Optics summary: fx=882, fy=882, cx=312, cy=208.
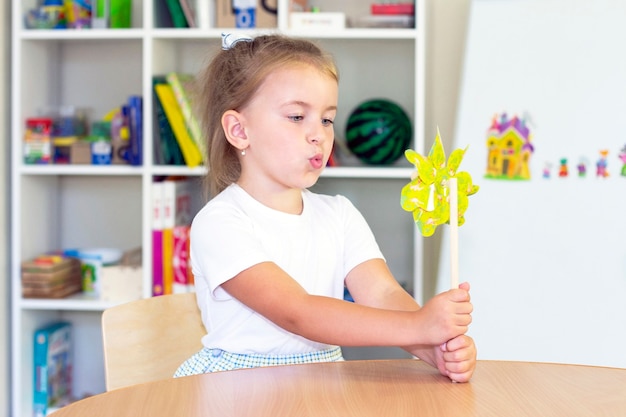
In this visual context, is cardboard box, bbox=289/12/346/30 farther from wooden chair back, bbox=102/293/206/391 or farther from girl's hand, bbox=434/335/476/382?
girl's hand, bbox=434/335/476/382

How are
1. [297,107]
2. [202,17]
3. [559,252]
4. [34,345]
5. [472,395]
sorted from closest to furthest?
[472,395]
[297,107]
[559,252]
[202,17]
[34,345]

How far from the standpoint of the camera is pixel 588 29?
2359mm

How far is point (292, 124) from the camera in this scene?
144 cm

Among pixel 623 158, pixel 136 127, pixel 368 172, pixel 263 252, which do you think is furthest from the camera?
pixel 136 127

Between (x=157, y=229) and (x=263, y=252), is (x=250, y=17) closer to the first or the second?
(x=157, y=229)

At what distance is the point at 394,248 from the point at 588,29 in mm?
962

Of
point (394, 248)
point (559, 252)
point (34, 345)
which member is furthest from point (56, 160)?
point (559, 252)

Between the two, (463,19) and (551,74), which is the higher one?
(463,19)

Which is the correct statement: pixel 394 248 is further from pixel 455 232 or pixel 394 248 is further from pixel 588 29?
pixel 455 232

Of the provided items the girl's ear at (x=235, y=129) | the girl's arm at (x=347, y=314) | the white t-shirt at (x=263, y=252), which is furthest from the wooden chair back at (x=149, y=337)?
the girl's ear at (x=235, y=129)

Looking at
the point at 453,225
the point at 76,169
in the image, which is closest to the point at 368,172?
the point at 76,169

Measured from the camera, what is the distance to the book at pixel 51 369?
281cm

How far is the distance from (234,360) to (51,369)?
1625 millimetres

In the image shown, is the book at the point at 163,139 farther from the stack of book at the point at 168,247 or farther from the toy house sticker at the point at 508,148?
the toy house sticker at the point at 508,148
